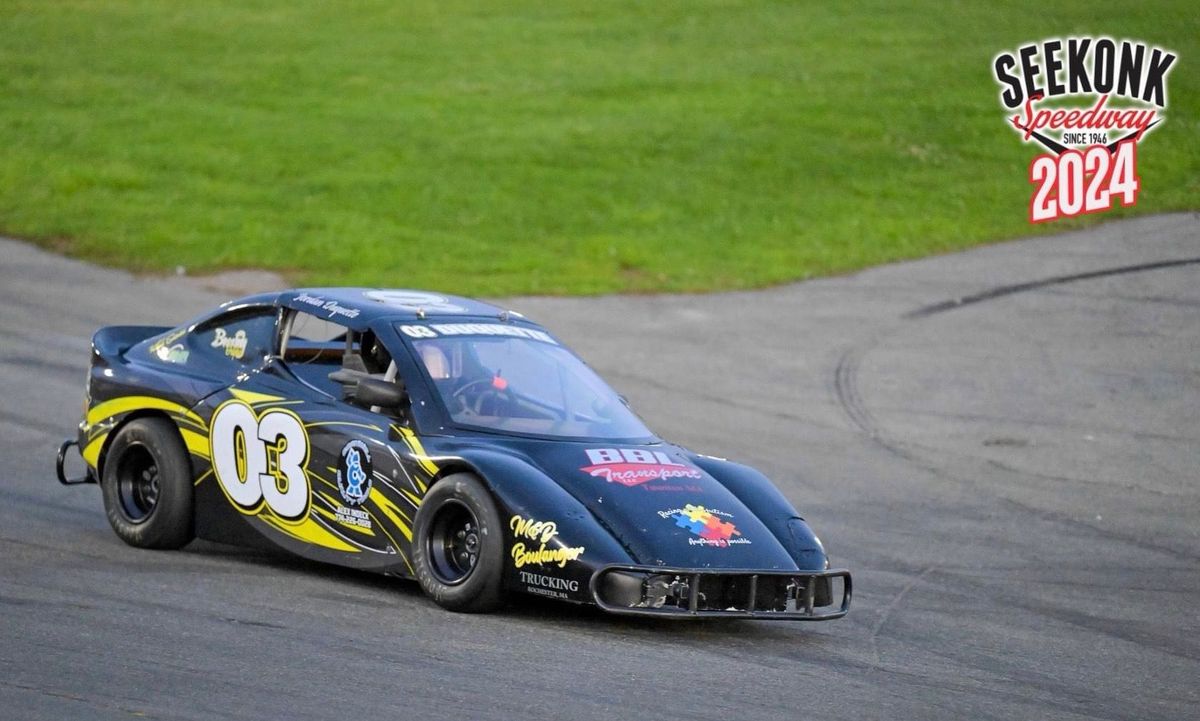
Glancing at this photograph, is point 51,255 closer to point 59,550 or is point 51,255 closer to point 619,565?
point 59,550

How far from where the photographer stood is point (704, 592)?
7465 mm

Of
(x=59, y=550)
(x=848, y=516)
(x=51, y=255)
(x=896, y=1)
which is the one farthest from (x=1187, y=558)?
(x=896, y=1)

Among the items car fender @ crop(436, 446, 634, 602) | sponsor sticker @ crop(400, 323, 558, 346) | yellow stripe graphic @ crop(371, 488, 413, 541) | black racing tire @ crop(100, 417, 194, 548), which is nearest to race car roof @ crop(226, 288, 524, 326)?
sponsor sticker @ crop(400, 323, 558, 346)

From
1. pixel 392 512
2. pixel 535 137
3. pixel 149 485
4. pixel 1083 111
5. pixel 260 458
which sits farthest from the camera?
pixel 535 137

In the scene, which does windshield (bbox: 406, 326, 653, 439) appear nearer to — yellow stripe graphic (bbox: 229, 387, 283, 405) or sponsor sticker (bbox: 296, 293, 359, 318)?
sponsor sticker (bbox: 296, 293, 359, 318)

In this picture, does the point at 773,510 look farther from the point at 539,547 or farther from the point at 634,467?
the point at 539,547

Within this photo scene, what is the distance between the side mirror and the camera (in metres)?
8.25

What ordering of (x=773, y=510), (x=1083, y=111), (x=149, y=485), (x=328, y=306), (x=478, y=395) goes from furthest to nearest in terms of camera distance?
(x=1083, y=111)
(x=149, y=485)
(x=328, y=306)
(x=478, y=395)
(x=773, y=510)

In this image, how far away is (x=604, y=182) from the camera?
83.8 ft

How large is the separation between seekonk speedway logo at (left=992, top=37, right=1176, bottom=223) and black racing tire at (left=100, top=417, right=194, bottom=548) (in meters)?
17.0

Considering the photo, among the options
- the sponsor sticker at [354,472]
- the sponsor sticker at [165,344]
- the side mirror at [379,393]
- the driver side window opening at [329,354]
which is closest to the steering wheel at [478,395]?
the side mirror at [379,393]

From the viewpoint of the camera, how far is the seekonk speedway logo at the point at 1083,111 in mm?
24719

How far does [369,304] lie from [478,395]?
975mm

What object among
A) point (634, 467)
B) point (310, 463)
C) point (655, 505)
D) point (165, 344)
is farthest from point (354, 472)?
point (165, 344)
